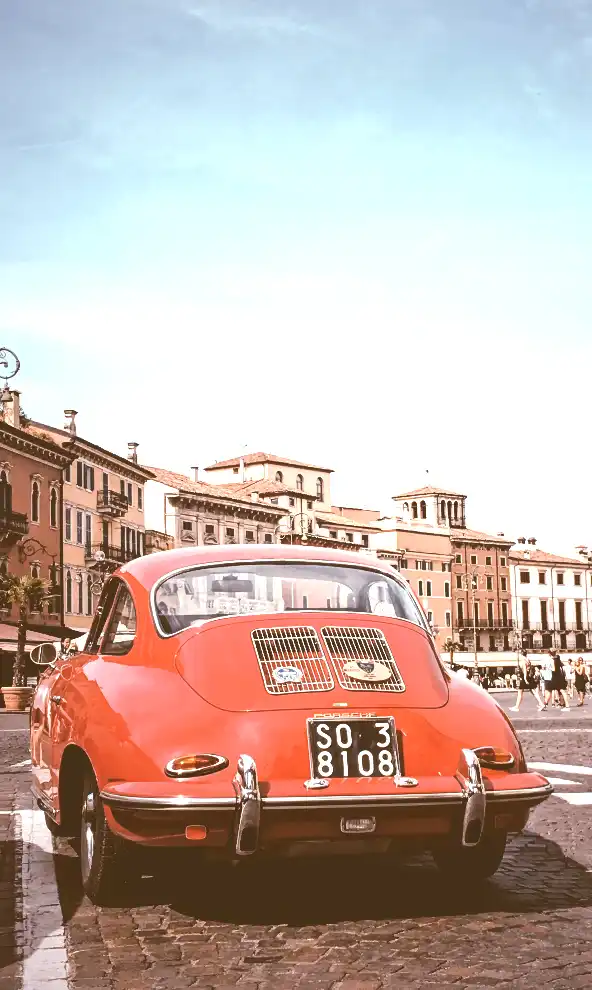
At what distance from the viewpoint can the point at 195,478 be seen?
3794 inches

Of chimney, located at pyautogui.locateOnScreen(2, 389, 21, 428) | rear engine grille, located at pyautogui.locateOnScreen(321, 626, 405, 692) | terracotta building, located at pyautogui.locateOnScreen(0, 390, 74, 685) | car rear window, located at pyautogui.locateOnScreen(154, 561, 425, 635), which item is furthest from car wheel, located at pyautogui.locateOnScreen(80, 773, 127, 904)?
chimney, located at pyautogui.locateOnScreen(2, 389, 21, 428)

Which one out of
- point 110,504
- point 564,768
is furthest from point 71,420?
point 564,768

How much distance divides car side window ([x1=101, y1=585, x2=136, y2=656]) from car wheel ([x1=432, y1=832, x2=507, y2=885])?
185cm

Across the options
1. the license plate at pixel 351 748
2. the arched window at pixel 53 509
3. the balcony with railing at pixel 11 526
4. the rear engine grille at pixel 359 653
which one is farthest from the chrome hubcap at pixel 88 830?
the arched window at pixel 53 509

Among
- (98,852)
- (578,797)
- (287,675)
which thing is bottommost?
(578,797)

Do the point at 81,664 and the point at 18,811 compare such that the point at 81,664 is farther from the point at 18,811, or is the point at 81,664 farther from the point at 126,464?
the point at 126,464

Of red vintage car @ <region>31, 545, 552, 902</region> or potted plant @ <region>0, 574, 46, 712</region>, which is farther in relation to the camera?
potted plant @ <region>0, 574, 46, 712</region>

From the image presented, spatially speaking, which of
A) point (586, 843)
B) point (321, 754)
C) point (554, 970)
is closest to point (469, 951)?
point (554, 970)

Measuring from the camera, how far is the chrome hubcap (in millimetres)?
6527

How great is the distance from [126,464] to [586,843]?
69431 mm

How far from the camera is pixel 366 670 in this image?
628cm

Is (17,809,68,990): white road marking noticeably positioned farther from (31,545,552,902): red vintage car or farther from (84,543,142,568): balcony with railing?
(84,543,142,568): balcony with railing

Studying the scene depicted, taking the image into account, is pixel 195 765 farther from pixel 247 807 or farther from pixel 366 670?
pixel 366 670

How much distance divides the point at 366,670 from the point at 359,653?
0.13 m
